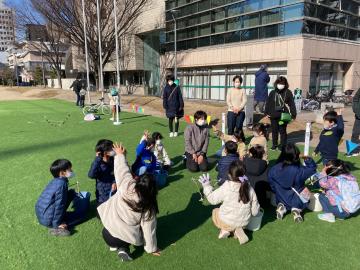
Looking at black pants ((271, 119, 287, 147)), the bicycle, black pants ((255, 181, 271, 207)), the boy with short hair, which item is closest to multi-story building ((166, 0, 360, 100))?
the bicycle

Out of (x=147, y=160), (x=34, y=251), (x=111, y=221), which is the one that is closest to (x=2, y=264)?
(x=34, y=251)

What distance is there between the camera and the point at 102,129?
11.7m

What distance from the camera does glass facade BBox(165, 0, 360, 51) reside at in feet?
56.1

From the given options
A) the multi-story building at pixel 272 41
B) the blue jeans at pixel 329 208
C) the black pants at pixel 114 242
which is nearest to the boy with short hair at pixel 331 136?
the blue jeans at pixel 329 208

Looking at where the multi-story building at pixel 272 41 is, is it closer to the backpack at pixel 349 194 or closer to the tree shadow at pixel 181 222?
the backpack at pixel 349 194

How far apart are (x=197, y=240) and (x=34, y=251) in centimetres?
184

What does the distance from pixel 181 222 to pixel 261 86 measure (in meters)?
9.06

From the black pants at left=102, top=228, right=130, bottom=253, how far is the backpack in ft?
9.15

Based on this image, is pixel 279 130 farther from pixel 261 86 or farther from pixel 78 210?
pixel 78 210

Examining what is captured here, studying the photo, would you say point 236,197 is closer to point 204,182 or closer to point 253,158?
point 204,182

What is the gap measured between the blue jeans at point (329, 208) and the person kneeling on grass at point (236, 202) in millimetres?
1252

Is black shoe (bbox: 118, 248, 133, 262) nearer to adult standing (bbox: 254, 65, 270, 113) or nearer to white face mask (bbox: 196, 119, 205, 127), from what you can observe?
white face mask (bbox: 196, 119, 205, 127)

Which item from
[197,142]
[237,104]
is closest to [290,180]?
[197,142]

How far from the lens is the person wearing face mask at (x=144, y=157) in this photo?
5.19 meters
